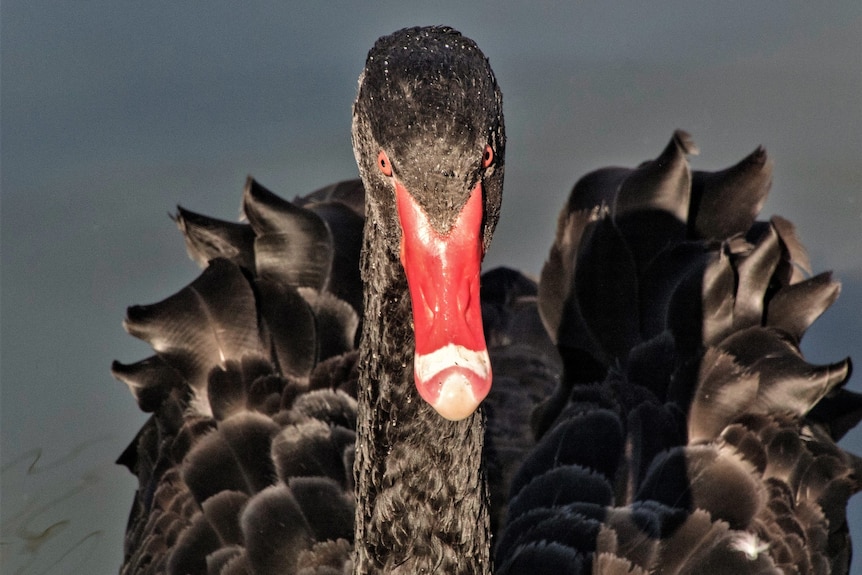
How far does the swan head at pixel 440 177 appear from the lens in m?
1.79

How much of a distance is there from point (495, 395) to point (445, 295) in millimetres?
1493

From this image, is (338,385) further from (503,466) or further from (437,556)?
(437,556)

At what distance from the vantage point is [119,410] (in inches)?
164

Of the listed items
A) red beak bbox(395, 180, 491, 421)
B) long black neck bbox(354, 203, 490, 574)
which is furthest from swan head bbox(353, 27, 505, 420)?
long black neck bbox(354, 203, 490, 574)

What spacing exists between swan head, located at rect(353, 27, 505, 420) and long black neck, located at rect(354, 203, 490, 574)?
0.27m

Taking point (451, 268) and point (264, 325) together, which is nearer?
point (451, 268)

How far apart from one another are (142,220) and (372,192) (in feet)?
9.82

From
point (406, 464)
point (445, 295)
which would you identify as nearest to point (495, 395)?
point (406, 464)

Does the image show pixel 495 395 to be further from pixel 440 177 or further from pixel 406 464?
pixel 440 177

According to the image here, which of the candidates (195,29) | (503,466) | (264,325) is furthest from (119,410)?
(195,29)

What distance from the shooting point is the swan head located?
1.79 m

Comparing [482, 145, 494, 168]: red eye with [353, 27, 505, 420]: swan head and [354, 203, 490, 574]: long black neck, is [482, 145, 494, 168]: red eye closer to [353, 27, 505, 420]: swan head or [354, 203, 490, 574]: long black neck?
[353, 27, 505, 420]: swan head

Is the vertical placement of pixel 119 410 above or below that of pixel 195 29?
below

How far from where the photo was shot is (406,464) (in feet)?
7.12
